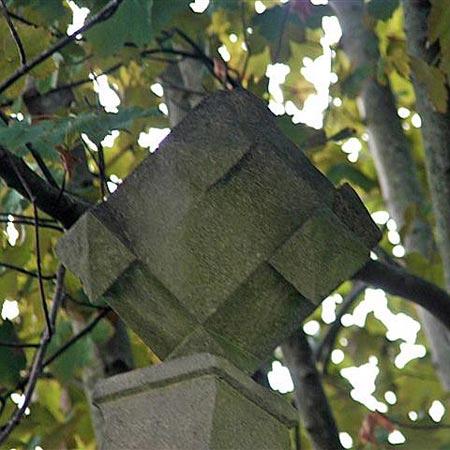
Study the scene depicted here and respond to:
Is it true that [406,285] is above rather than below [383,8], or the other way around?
below

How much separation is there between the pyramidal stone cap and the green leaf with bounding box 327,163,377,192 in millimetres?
2135

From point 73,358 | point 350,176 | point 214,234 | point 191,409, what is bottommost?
point 191,409

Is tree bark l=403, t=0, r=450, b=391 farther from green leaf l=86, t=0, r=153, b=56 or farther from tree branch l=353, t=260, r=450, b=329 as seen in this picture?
green leaf l=86, t=0, r=153, b=56

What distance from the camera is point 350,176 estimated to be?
11.5 feet

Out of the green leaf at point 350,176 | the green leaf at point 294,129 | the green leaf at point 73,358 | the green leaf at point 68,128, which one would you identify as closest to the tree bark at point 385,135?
the green leaf at point 350,176

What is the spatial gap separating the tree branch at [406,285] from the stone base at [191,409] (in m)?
0.73

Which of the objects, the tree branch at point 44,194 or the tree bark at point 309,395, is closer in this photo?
the tree branch at point 44,194

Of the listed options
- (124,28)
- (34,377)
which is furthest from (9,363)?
(124,28)

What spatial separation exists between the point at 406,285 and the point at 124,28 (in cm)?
69

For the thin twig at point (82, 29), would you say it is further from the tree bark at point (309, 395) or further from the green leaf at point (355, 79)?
the green leaf at point (355, 79)

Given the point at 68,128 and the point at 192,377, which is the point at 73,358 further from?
the point at 192,377

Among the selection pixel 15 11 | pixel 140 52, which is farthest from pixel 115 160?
pixel 15 11

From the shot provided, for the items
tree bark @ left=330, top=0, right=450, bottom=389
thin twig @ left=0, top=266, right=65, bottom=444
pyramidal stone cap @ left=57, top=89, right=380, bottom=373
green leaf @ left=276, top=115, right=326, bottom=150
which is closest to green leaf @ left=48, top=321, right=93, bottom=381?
thin twig @ left=0, top=266, right=65, bottom=444

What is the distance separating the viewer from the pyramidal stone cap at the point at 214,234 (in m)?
1.18
